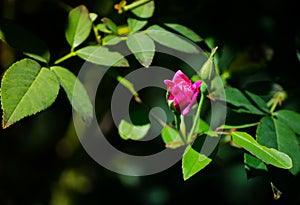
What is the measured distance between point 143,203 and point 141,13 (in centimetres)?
83

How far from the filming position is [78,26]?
2.70 ft

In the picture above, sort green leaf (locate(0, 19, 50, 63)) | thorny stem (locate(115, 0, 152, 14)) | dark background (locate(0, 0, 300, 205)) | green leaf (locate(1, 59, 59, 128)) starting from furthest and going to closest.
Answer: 1. dark background (locate(0, 0, 300, 205))
2. thorny stem (locate(115, 0, 152, 14))
3. green leaf (locate(0, 19, 50, 63))
4. green leaf (locate(1, 59, 59, 128))

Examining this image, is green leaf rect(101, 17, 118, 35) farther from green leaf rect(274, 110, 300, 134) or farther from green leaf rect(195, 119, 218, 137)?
green leaf rect(274, 110, 300, 134)

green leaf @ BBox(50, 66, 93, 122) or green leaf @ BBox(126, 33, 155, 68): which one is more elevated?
green leaf @ BBox(126, 33, 155, 68)

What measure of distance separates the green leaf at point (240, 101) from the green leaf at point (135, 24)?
0.19m

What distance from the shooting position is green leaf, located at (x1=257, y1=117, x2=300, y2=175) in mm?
743

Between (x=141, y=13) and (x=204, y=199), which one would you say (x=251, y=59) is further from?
(x=204, y=199)

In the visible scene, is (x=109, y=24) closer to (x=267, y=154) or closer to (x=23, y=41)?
(x=23, y=41)

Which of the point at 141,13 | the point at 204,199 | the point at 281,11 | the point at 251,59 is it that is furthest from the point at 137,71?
the point at 204,199

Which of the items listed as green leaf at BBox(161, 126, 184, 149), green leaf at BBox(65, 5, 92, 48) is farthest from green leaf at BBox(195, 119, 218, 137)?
green leaf at BBox(65, 5, 92, 48)

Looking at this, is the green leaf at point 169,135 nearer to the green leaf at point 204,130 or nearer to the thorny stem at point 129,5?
the green leaf at point 204,130

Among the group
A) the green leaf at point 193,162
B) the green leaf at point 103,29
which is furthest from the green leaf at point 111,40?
the green leaf at point 193,162

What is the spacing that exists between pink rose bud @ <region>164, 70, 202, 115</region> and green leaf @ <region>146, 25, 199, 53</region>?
123 millimetres

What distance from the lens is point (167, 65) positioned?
1061 mm
